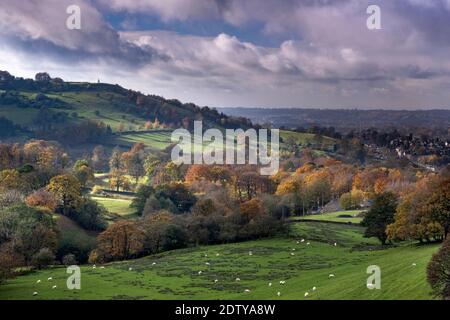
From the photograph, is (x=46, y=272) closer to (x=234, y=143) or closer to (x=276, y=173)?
(x=276, y=173)

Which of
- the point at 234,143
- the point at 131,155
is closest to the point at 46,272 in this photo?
the point at 131,155

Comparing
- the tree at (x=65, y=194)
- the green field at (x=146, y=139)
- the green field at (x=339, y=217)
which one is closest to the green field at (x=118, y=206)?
the tree at (x=65, y=194)

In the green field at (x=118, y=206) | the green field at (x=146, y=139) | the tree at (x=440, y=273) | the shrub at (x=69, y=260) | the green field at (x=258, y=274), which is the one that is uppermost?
the green field at (x=146, y=139)

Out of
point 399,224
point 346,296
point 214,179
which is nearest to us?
point 346,296

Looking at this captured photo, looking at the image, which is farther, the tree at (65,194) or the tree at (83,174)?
the tree at (83,174)

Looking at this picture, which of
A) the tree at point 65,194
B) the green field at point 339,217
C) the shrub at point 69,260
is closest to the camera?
the shrub at point 69,260

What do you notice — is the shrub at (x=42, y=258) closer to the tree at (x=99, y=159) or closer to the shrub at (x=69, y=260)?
the shrub at (x=69, y=260)

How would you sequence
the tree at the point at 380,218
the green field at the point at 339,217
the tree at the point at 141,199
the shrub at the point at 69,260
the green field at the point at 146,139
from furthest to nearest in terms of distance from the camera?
1. the green field at the point at 146,139
2. the tree at the point at 141,199
3. the green field at the point at 339,217
4. the tree at the point at 380,218
5. the shrub at the point at 69,260
